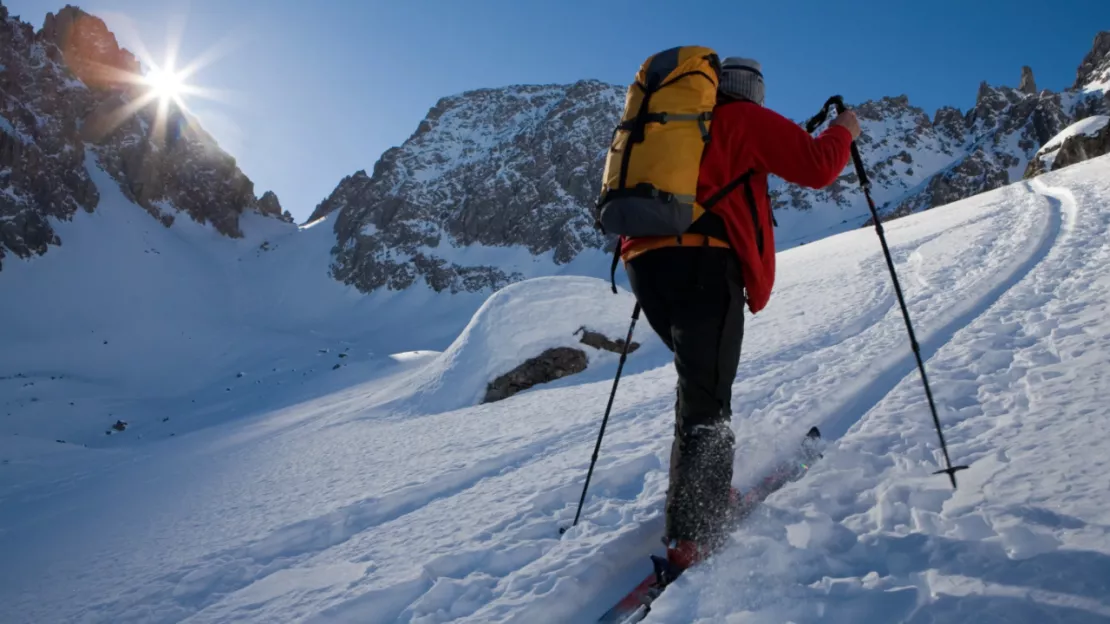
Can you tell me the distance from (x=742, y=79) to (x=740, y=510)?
234cm

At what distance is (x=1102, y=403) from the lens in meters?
3.22

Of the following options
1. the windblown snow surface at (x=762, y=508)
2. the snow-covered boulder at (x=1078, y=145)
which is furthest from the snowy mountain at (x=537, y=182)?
the windblown snow surface at (x=762, y=508)

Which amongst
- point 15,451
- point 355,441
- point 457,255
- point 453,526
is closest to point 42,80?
point 457,255

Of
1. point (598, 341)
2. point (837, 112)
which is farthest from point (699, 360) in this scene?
point (598, 341)

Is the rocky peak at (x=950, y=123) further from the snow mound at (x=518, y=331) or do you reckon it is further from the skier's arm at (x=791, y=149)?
the skier's arm at (x=791, y=149)

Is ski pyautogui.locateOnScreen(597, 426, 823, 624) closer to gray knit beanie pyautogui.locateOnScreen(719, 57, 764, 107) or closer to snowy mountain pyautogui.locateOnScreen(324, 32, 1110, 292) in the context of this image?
gray knit beanie pyautogui.locateOnScreen(719, 57, 764, 107)

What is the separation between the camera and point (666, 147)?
2.63 m

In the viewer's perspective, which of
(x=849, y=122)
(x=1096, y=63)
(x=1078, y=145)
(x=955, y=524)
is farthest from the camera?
(x=1096, y=63)

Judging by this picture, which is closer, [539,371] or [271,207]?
[539,371]

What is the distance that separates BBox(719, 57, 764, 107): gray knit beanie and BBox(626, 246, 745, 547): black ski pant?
826 millimetres

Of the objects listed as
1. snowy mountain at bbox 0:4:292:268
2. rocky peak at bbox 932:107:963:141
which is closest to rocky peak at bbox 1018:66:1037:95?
rocky peak at bbox 932:107:963:141

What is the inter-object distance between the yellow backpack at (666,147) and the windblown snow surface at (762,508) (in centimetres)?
173

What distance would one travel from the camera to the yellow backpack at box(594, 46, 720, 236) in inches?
103

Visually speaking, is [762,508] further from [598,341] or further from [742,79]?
[598,341]
